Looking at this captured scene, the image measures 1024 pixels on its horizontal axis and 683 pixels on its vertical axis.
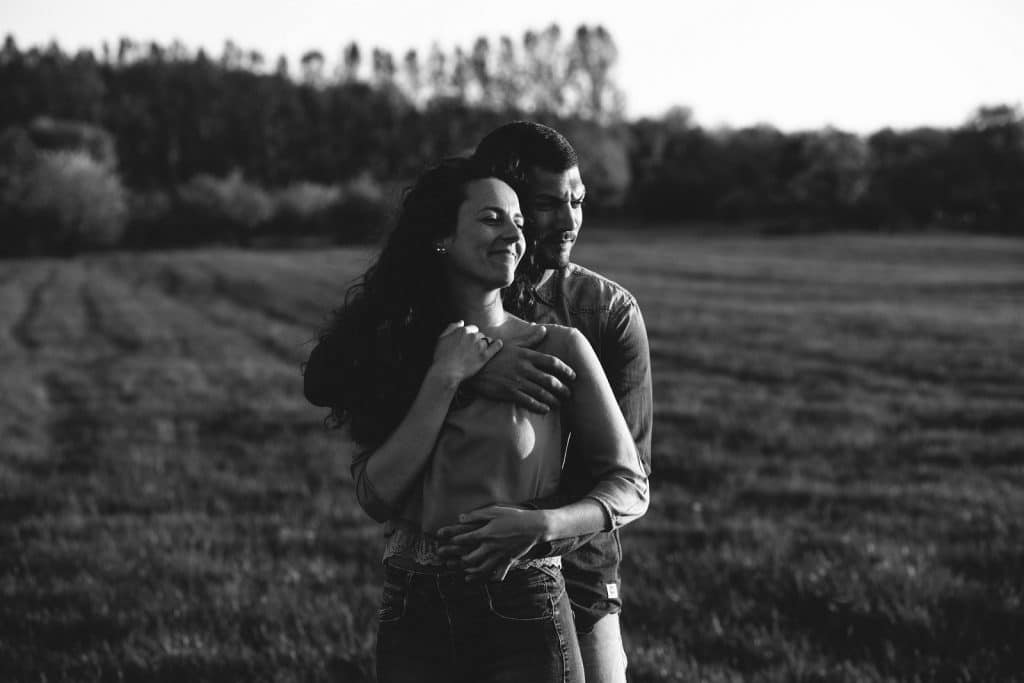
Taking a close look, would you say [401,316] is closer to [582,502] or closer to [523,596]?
[582,502]

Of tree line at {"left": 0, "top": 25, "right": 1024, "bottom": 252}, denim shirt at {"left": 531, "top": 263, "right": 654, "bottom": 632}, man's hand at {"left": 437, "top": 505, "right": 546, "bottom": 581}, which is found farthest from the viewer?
tree line at {"left": 0, "top": 25, "right": 1024, "bottom": 252}

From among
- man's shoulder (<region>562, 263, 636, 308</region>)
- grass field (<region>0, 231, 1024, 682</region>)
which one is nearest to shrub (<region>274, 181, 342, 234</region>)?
grass field (<region>0, 231, 1024, 682</region>)

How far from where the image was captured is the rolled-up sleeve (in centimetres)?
278

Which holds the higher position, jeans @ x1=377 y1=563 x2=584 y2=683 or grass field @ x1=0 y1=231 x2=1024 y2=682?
jeans @ x1=377 y1=563 x2=584 y2=683

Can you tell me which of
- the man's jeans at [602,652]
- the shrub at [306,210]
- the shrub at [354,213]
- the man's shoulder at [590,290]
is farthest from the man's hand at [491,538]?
the shrub at [306,210]

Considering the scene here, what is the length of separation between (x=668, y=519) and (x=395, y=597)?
5575 millimetres

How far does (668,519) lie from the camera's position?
809cm

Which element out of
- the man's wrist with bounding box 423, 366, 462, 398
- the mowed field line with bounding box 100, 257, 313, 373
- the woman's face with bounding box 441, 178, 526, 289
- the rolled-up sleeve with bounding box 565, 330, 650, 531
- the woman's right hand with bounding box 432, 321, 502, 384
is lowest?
the mowed field line with bounding box 100, 257, 313, 373

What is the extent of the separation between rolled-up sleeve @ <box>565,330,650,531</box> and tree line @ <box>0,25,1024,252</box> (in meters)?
54.7

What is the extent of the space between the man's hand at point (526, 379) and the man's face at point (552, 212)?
0.54 metres

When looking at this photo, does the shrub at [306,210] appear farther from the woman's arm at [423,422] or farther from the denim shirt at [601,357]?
the woman's arm at [423,422]

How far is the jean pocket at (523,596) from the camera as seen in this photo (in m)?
2.67

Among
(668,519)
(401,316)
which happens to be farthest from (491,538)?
(668,519)

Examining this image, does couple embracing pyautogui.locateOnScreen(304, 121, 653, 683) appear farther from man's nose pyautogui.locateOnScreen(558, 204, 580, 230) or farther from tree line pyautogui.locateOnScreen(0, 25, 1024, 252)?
tree line pyautogui.locateOnScreen(0, 25, 1024, 252)
